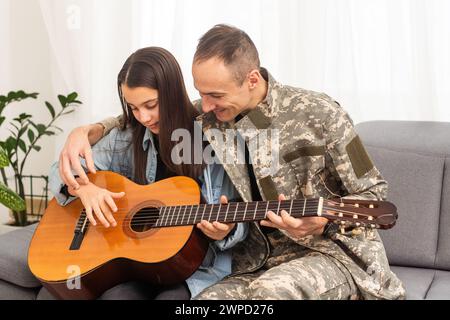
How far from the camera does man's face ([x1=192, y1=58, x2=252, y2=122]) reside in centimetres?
178

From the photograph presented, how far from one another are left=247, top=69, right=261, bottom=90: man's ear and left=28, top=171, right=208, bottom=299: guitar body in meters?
0.32

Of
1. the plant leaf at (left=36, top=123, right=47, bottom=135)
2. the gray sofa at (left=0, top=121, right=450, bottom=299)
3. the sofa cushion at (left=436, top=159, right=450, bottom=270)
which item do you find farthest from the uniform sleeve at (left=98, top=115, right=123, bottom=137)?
the plant leaf at (left=36, top=123, right=47, bottom=135)

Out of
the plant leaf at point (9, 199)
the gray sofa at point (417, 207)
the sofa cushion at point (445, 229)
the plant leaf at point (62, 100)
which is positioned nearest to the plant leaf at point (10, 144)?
the plant leaf at point (62, 100)

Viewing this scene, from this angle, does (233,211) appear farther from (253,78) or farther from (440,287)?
(440,287)

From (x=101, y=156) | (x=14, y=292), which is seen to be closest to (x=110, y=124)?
(x=101, y=156)

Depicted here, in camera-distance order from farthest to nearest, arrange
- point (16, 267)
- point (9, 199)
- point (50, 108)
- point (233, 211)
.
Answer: point (50, 108) → point (9, 199) → point (16, 267) → point (233, 211)

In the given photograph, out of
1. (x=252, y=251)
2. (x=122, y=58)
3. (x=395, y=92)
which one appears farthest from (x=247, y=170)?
(x=122, y=58)

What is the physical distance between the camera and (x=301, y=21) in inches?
107

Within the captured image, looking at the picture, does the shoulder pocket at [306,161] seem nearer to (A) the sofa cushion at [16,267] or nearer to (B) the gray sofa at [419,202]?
(B) the gray sofa at [419,202]

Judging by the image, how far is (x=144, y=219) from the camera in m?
1.90

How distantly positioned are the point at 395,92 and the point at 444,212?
613 mm

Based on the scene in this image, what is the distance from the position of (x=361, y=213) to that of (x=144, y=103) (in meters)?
0.69

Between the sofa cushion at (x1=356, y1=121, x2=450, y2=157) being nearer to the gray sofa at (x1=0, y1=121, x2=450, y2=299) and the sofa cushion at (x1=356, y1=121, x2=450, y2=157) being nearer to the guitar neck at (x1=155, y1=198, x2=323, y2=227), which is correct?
the gray sofa at (x1=0, y1=121, x2=450, y2=299)

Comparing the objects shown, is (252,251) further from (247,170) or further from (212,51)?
(212,51)
